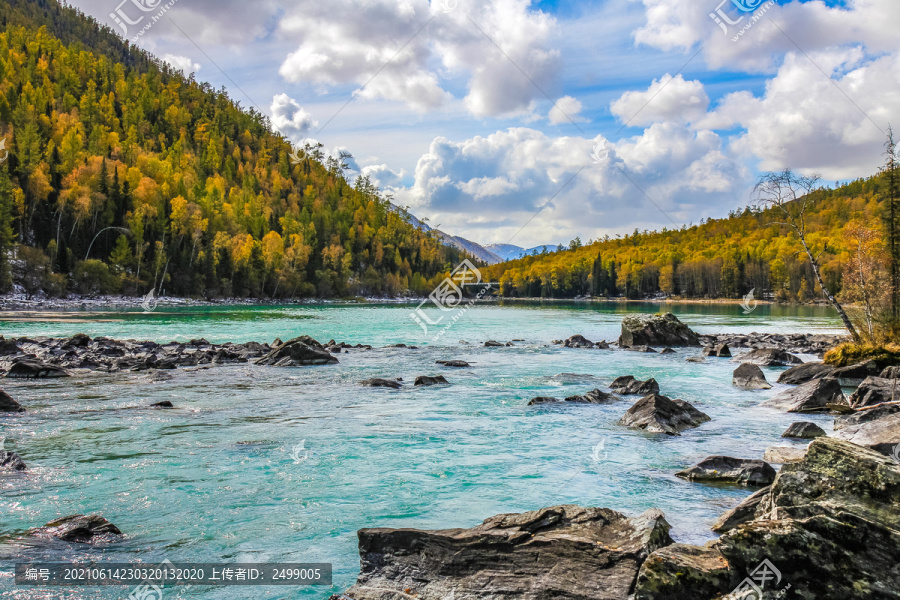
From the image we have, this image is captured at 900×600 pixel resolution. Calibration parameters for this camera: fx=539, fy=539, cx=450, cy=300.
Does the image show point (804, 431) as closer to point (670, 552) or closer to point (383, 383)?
point (670, 552)

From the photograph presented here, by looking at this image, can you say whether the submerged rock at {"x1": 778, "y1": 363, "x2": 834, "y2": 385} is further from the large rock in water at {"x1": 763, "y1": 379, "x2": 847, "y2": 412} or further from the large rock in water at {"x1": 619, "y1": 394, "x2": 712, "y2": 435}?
the large rock in water at {"x1": 619, "y1": 394, "x2": 712, "y2": 435}

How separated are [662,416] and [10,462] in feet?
45.2

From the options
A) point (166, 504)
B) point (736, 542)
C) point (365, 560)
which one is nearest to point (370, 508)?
point (365, 560)

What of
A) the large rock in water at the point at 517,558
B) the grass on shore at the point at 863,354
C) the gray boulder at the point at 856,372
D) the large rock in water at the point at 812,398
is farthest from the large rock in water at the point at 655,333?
the large rock in water at the point at 517,558

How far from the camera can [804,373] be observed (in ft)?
69.9

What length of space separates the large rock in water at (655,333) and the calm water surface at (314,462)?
51.7ft

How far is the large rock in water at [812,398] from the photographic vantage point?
1556cm

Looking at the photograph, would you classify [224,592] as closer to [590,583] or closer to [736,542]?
[590,583]

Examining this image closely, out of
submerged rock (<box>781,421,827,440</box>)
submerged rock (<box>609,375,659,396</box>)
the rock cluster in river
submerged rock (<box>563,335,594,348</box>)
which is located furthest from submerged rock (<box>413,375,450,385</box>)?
submerged rock (<box>563,335,594,348</box>)

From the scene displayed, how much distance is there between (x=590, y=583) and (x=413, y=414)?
10.6 m
